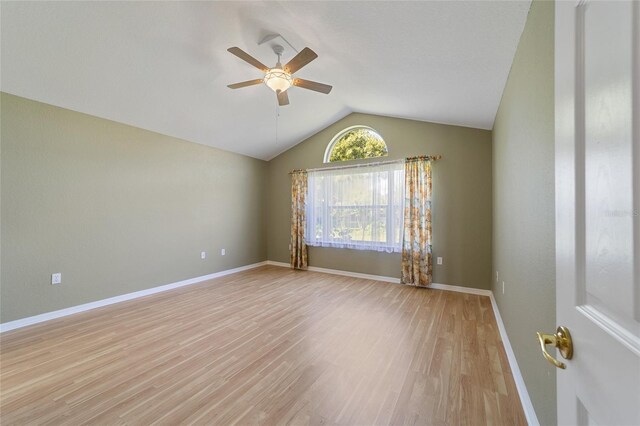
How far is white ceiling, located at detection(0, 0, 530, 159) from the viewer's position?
1.81 metres

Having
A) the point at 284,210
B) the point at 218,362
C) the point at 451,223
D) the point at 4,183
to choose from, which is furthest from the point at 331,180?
the point at 4,183

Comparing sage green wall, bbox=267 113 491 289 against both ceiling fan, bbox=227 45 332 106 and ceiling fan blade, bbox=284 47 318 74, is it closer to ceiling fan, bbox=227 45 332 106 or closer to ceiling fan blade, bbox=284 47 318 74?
ceiling fan, bbox=227 45 332 106

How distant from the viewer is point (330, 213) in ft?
15.6

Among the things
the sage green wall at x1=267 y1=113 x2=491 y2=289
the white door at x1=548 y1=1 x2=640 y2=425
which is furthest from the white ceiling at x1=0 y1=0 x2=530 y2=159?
the white door at x1=548 y1=1 x2=640 y2=425

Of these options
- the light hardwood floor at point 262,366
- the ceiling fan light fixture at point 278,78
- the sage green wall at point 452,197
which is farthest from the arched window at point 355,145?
the light hardwood floor at point 262,366

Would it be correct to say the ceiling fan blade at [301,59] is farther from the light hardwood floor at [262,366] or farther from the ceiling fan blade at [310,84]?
the light hardwood floor at [262,366]

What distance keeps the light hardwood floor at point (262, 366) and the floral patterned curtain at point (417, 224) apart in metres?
0.77

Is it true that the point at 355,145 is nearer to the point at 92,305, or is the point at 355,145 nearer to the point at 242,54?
the point at 242,54

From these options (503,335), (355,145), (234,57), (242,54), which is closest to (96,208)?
(234,57)

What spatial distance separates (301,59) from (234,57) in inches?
34.2

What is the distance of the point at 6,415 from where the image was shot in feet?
4.68

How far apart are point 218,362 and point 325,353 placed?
2.75ft

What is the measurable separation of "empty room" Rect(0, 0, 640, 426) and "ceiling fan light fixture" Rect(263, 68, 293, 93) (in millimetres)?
57

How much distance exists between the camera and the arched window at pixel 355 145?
4434mm
